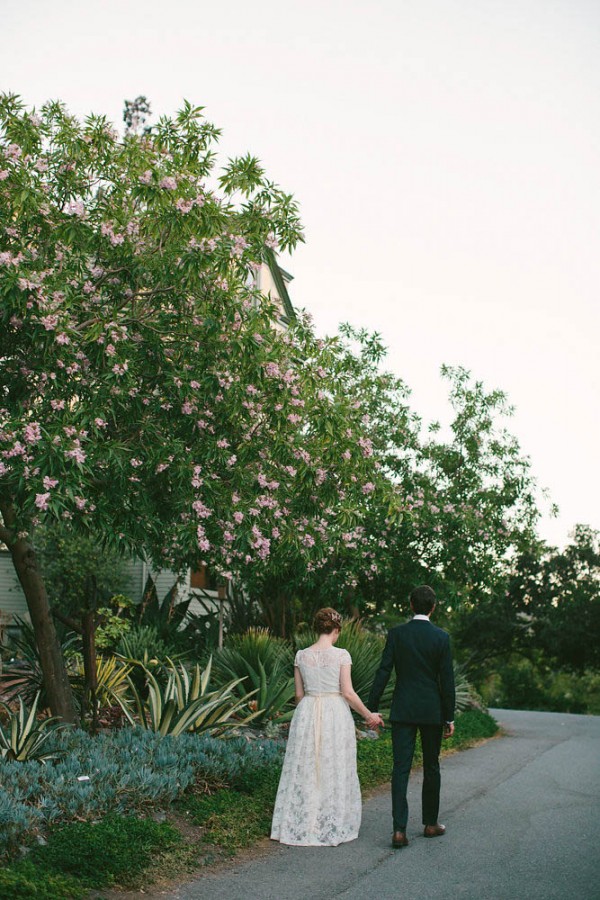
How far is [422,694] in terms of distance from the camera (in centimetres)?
739

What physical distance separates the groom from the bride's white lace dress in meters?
0.32

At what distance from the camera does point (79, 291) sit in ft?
29.6

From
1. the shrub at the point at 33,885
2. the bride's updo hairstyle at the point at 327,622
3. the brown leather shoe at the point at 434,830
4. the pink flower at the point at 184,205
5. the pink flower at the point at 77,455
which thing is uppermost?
the pink flower at the point at 184,205

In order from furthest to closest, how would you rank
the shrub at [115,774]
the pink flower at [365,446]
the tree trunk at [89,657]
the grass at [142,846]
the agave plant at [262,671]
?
the agave plant at [262,671], the pink flower at [365,446], the tree trunk at [89,657], the shrub at [115,774], the grass at [142,846]

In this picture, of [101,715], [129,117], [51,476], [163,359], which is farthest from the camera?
[129,117]

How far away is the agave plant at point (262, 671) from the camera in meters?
11.8

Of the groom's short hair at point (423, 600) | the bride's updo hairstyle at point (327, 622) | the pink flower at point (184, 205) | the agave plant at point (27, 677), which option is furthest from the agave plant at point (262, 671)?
the pink flower at point (184, 205)

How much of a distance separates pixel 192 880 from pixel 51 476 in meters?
3.15

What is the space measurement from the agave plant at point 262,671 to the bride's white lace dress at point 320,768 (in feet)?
13.5

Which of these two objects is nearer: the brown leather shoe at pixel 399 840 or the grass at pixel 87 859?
the grass at pixel 87 859

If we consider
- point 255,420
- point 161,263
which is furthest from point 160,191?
point 255,420

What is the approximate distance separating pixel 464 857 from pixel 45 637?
5.14m

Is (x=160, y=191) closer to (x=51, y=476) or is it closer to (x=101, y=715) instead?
(x=51, y=476)

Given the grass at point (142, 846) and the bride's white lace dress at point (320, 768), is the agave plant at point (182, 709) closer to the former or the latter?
A: the grass at point (142, 846)
